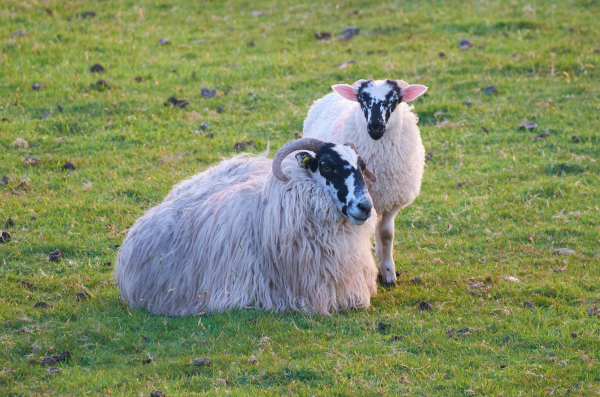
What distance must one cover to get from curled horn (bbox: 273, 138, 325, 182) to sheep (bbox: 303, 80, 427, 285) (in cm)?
103

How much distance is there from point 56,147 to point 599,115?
375 inches

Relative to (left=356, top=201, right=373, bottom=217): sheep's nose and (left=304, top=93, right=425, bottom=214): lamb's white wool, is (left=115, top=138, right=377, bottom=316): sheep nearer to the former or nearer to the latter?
(left=356, top=201, right=373, bottom=217): sheep's nose

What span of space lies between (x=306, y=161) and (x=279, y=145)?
196 inches

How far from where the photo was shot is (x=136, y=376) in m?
5.79

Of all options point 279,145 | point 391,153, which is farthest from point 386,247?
point 279,145

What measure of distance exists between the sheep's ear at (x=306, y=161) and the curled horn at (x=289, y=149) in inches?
3.0

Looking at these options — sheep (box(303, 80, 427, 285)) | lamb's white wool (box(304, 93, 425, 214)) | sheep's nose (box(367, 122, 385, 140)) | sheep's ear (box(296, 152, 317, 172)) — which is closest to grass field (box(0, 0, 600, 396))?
sheep (box(303, 80, 427, 285))

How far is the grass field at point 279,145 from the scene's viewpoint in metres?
5.92

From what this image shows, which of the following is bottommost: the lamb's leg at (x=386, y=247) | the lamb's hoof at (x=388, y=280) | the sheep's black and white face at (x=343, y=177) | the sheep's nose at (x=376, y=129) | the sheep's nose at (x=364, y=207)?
the lamb's hoof at (x=388, y=280)

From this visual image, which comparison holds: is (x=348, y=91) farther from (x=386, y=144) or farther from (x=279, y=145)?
(x=279, y=145)

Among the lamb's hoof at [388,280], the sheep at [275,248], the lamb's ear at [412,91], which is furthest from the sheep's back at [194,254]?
the lamb's ear at [412,91]

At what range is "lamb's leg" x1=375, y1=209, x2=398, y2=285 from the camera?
8.25 metres

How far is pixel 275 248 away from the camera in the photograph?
23.8 feet

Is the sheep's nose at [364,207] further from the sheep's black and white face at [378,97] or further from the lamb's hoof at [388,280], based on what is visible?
the lamb's hoof at [388,280]
